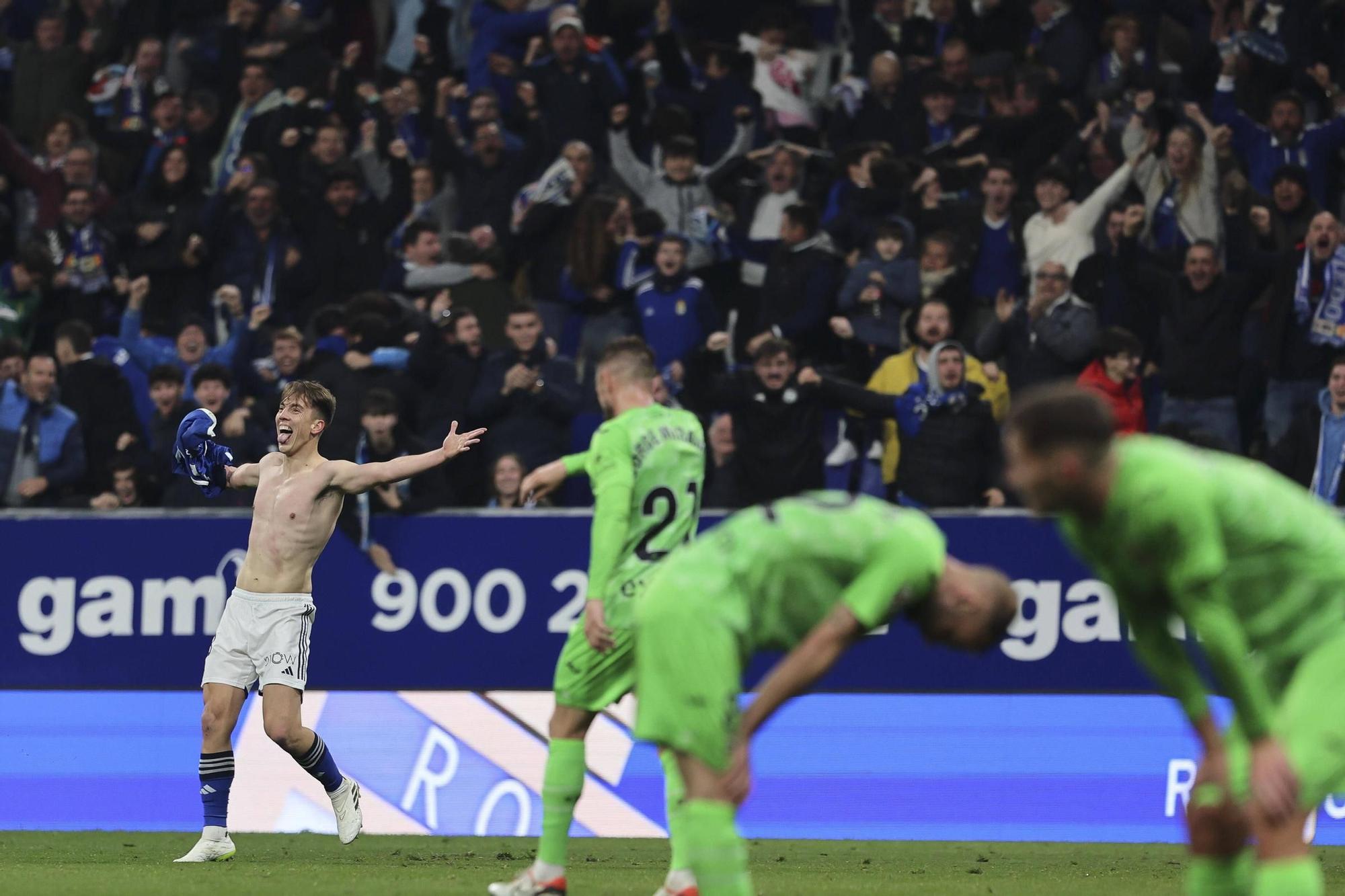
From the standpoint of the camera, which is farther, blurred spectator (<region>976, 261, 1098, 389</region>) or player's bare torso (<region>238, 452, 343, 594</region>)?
blurred spectator (<region>976, 261, 1098, 389</region>)

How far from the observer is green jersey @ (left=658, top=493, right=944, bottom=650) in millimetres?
5930

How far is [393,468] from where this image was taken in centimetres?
1049

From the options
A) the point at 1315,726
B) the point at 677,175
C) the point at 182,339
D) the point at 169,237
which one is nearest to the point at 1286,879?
the point at 1315,726

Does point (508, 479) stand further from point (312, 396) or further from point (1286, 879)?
point (1286, 879)

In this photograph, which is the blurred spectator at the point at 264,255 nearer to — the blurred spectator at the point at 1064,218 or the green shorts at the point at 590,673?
the blurred spectator at the point at 1064,218

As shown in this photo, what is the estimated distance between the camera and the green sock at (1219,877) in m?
5.93

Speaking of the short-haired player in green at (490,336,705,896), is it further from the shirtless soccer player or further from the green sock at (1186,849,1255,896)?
the green sock at (1186,849,1255,896)

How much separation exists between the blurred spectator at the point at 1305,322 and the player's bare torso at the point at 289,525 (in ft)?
23.0

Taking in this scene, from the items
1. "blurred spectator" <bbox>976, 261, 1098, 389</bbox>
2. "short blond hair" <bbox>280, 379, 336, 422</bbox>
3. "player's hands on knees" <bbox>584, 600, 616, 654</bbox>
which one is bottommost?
"player's hands on knees" <bbox>584, 600, 616, 654</bbox>

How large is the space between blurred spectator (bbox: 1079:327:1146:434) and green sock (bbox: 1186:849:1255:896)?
26.3ft

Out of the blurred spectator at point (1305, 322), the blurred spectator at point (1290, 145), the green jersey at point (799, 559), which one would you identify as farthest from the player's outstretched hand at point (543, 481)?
the blurred spectator at point (1290, 145)

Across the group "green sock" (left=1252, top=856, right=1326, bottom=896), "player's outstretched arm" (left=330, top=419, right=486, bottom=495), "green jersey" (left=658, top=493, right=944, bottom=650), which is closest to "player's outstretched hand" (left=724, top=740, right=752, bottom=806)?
"green jersey" (left=658, top=493, right=944, bottom=650)

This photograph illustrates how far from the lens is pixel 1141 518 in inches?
211

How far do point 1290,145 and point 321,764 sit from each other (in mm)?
8980
